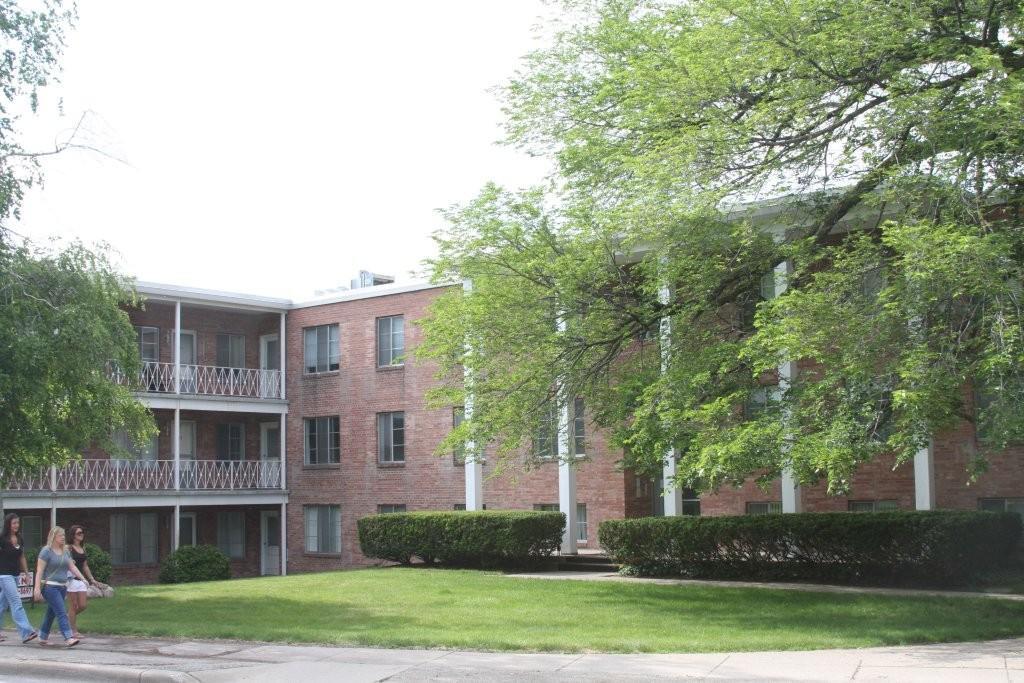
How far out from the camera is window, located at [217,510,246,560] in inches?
1436

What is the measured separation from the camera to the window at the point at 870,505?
84.1 feet

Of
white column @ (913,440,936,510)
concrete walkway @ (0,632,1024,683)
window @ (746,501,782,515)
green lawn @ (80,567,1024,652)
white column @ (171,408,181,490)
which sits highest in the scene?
white column @ (171,408,181,490)

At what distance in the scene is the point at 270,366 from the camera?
36938 mm

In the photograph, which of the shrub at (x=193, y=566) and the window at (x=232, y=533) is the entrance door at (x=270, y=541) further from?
the shrub at (x=193, y=566)

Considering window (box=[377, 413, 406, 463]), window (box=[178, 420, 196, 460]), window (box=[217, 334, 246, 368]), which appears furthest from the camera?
window (box=[217, 334, 246, 368])

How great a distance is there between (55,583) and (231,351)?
22.7m

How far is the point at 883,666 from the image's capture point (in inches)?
443

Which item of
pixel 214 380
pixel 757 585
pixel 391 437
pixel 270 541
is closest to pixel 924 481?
pixel 757 585

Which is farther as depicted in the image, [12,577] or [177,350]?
[177,350]

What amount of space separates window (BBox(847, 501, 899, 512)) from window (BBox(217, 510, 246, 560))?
62.6 feet

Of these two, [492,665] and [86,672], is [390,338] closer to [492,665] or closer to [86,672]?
[86,672]

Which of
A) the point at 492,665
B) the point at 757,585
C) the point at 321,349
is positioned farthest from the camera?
the point at 321,349

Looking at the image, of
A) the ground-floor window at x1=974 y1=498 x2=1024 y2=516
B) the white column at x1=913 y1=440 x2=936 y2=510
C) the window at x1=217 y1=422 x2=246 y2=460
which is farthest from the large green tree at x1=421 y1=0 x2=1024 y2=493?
the window at x1=217 y1=422 x2=246 y2=460

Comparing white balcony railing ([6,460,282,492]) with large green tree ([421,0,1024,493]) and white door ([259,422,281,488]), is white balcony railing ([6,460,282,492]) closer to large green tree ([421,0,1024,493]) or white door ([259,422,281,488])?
white door ([259,422,281,488])
